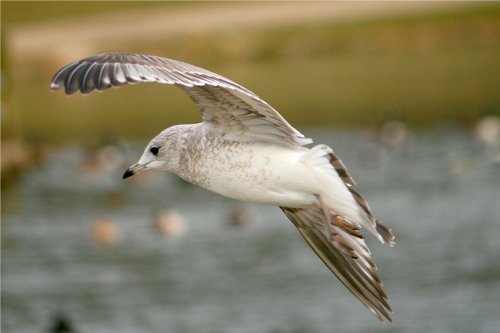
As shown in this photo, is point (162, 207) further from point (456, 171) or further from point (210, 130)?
point (210, 130)

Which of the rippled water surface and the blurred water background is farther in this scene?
the blurred water background

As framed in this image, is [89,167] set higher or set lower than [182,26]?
lower

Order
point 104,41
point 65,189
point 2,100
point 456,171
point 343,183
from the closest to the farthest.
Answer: point 343,183 < point 456,171 < point 65,189 < point 2,100 < point 104,41

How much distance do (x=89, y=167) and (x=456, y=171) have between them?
6561mm

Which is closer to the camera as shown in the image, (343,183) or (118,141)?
(343,183)

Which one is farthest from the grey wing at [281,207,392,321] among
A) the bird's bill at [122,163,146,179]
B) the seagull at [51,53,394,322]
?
the bird's bill at [122,163,146,179]

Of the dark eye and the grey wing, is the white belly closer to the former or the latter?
the dark eye

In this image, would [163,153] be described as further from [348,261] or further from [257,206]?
[257,206]

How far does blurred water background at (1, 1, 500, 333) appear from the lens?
13992mm

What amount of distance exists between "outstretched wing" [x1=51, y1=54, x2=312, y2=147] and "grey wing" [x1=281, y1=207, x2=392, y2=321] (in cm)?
67

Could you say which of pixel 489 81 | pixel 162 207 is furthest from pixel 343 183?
pixel 489 81

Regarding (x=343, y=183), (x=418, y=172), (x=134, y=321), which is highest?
(x=343, y=183)

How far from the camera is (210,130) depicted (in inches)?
231

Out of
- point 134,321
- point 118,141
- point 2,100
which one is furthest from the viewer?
point 2,100
